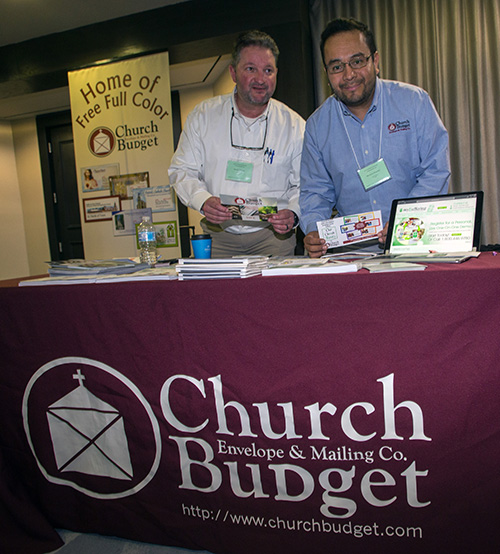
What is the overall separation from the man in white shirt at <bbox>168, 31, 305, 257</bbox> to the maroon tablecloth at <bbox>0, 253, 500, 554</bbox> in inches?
43.1

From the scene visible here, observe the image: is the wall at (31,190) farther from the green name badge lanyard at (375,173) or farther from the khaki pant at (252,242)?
the green name badge lanyard at (375,173)

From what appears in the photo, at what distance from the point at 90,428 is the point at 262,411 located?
528 mm

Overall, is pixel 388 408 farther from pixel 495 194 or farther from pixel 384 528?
pixel 495 194

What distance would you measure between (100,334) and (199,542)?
2.04ft

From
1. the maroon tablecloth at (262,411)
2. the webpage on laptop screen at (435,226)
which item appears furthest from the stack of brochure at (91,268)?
the webpage on laptop screen at (435,226)

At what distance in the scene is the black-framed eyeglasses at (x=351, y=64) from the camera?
5.46ft

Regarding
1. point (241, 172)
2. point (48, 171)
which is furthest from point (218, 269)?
point (48, 171)

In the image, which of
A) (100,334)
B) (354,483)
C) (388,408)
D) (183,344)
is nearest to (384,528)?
(354,483)

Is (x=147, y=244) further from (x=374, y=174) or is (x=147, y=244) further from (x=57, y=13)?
(x=57, y=13)

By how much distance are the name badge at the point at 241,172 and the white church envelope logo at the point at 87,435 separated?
130cm

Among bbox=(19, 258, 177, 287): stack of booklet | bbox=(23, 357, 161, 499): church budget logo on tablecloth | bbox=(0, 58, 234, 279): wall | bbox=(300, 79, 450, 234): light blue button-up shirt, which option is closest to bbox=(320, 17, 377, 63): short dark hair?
bbox=(300, 79, 450, 234): light blue button-up shirt

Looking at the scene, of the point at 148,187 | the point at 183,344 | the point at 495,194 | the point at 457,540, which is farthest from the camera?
the point at 148,187

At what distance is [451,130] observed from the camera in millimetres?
3314

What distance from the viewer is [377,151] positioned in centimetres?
176
